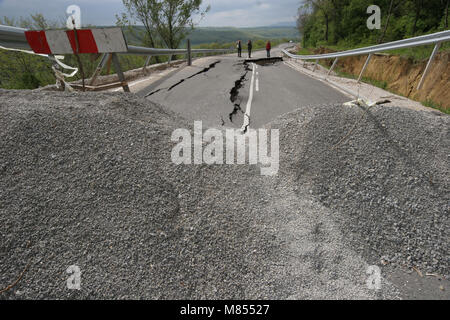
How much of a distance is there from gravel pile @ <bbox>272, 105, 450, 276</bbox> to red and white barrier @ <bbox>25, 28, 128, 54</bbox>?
3676mm

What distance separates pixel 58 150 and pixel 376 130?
420 centimetres

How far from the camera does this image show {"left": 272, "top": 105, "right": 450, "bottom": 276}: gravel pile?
2.25 m

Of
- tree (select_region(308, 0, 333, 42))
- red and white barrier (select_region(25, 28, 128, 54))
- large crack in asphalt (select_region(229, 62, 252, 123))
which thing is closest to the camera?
red and white barrier (select_region(25, 28, 128, 54))

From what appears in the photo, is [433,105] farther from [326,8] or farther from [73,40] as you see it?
[326,8]

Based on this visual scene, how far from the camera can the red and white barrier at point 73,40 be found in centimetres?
398

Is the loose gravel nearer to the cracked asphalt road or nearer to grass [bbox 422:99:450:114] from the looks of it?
the cracked asphalt road

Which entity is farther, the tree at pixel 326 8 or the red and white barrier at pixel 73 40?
the tree at pixel 326 8

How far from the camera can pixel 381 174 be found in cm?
275

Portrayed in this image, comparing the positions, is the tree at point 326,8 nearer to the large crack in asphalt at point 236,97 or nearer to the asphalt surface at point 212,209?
the large crack in asphalt at point 236,97

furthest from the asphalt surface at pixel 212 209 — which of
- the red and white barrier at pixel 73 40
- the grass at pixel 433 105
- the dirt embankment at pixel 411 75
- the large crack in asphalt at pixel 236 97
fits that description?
the dirt embankment at pixel 411 75

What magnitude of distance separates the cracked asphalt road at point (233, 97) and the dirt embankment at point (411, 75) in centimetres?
195

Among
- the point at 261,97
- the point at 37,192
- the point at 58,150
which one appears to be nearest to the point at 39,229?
the point at 37,192

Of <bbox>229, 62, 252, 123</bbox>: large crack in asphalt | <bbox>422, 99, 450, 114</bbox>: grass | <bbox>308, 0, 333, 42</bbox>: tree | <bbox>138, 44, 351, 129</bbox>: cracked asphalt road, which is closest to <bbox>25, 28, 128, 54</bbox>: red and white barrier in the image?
<bbox>138, 44, 351, 129</bbox>: cracked asphalt road
